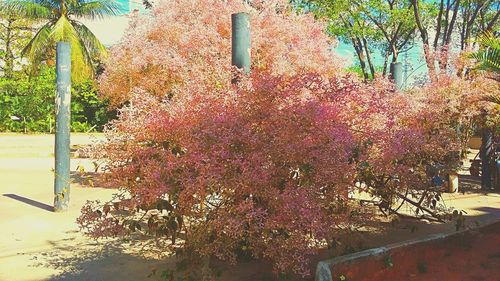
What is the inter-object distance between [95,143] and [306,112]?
201 cm

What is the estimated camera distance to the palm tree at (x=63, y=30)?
21312 mm

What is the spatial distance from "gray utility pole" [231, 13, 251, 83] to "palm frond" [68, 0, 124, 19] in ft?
60.0

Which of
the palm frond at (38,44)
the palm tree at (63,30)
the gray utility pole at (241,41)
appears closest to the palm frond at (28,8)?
the palm tree at (63,30)

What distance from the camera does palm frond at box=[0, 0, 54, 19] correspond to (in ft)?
70.7

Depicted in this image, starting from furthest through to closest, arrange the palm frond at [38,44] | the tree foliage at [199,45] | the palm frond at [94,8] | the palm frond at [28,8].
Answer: the palm frond at [94,8], the palm frond at [28,8], the palm frond at [38,44], the tree foliage at [199,45]

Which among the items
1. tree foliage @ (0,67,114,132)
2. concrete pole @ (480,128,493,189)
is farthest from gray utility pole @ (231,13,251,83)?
tree foliage @ (0,67,114,132)

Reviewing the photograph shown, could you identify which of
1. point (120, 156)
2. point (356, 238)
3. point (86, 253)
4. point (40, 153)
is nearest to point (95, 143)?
point (120, 156)

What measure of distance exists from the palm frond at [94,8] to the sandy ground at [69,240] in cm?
1261

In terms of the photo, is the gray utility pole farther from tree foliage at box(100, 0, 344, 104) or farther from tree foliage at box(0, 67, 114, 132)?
tree foliage at box(0, 67, 114, 132)

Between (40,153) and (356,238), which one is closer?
(356,238)

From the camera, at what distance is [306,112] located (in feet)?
15.2

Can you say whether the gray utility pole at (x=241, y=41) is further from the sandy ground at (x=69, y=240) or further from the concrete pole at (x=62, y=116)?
the concrete pole at (x=62, y=116)

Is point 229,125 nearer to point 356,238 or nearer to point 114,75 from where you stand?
point 356,238

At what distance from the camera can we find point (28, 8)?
71.2 feet
